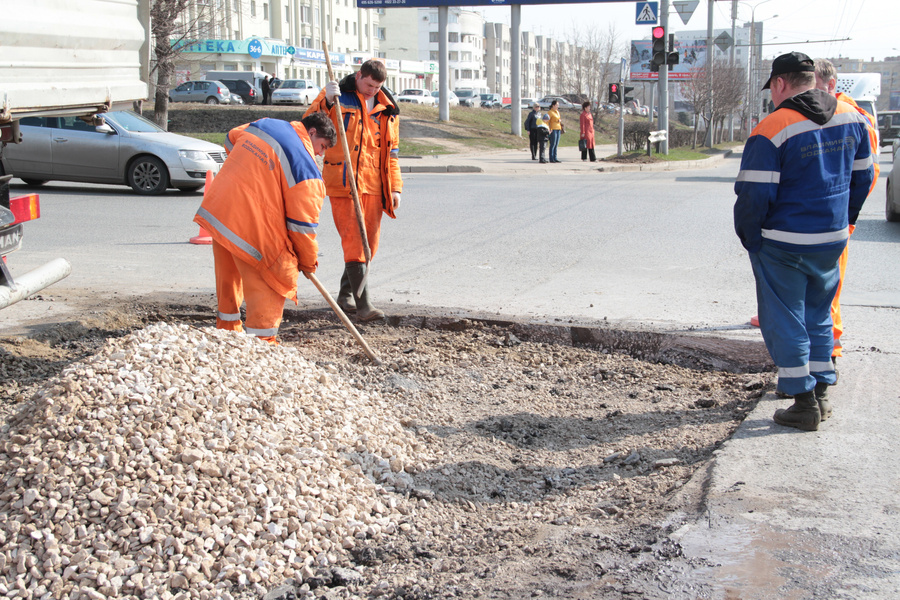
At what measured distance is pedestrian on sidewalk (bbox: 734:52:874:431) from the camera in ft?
12.4

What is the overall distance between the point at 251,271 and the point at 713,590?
3.01 metres

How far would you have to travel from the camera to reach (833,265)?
3.92 m

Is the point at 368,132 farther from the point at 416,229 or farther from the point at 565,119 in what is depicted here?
the point at 565,119

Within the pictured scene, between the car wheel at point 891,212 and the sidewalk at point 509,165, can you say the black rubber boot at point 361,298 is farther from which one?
the sidewalk at point 509,165

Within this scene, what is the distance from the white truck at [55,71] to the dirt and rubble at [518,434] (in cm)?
77

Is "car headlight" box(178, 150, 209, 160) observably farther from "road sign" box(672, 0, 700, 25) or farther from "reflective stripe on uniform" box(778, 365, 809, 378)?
"road sign" box(672, 0, 700, 25)

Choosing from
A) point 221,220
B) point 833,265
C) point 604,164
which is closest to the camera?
point 833,265

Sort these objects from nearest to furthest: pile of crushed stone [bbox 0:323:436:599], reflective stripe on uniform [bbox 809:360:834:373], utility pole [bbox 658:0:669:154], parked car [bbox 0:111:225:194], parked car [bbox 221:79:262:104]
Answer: pile of crushed stone [bbox 0:323:436:599], reflective stripe on uniform [bbox 809:360:834:373], parked car [bbox 0:111:225:194], utility pole [bbox 658:0:669:154], parked car [bbox 221:79:262:104]

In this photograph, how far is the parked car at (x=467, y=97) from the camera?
6806cm

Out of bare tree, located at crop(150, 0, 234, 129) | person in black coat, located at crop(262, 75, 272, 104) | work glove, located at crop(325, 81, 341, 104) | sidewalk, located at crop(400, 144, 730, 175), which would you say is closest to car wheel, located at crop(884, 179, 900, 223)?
work glove, located at crop(325, 81, 341, 104)

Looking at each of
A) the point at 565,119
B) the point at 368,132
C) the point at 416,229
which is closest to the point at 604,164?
the point at 416,229

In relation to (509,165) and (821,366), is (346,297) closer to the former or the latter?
(821,366)

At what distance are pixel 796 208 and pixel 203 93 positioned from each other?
41.3m

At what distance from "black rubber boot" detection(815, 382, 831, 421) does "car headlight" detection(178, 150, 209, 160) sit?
11811 millimetres
